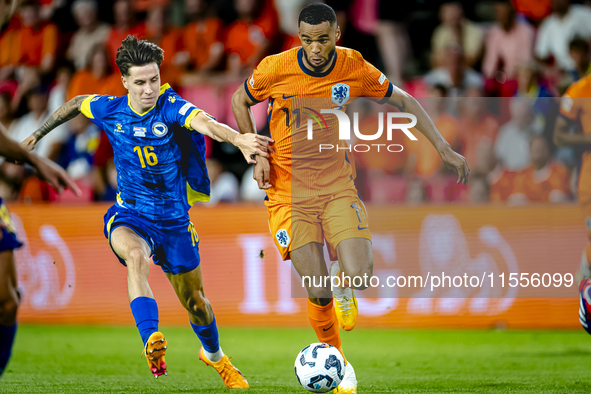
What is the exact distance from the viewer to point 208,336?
5324 millimetres

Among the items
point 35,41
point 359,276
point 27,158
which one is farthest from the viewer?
point 35,41

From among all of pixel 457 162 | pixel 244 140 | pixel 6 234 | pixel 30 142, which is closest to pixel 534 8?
pixel 457 162

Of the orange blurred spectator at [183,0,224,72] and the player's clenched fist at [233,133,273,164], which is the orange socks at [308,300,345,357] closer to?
Result: the player's clenched fist at [233,133,273,164]

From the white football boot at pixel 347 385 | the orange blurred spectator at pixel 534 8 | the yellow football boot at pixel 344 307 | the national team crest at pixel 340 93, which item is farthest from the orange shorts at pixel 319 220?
the orange blurred spectator at pixel 534 8

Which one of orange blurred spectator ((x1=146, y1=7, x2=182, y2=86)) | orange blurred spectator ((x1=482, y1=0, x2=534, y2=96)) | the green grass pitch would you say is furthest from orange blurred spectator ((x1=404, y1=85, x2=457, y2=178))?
orange blurred spectator ((x1=146, y1=7, x2=182, y2=86))

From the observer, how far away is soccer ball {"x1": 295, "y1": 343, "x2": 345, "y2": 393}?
4441 millimetres

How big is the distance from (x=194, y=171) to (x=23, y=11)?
23.9 ft

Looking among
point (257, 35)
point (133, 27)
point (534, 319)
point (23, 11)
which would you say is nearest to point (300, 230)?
point (534, 319)

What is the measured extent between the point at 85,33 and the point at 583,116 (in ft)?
24.0

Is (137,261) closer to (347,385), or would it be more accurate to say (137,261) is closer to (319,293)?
(319,293)

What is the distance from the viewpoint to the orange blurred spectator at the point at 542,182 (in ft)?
24.0

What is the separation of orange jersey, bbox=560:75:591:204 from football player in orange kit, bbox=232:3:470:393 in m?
2.22

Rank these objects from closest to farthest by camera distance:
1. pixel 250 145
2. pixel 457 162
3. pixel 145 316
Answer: pixel 145 316, pixel 250 145, pixel 457 162

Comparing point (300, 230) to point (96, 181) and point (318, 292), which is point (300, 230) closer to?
point (318, 292)
